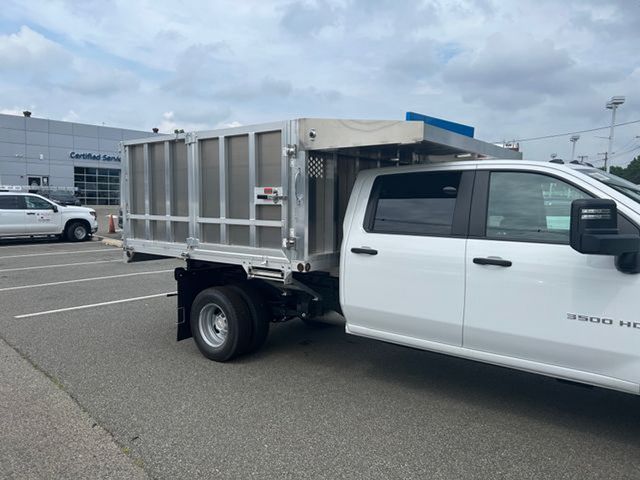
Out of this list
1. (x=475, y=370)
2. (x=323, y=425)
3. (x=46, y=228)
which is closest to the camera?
(x=323, y=425)

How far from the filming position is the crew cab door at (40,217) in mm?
16859

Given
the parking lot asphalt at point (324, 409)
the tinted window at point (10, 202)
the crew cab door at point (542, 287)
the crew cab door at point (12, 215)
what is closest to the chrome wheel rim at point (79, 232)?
the crew cab door at point (12, 215)

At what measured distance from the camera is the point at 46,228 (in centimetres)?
1720

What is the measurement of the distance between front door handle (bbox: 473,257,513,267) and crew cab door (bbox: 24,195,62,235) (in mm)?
17068

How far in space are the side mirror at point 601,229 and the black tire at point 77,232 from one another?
58.9 ft

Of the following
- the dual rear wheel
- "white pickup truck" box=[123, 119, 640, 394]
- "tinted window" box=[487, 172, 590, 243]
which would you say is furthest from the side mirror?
the dual rear wheel

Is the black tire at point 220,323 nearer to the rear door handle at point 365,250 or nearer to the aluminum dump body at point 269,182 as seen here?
the aluminum dump body at point 269,182

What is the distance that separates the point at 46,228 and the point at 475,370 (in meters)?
16.5

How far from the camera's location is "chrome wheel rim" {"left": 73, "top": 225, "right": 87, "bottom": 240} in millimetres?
17844

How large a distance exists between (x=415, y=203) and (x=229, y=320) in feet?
7.30

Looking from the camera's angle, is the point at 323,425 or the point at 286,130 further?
the point at 286,130

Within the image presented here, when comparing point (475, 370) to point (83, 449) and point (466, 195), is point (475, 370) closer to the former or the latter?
point (466, 195)

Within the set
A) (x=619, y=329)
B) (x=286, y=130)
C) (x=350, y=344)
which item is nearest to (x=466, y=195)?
(x=619, y=329)

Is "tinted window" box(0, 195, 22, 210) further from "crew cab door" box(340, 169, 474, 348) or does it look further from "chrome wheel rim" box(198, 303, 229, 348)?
"crew cab door" box(340, 169, 474, 348)
